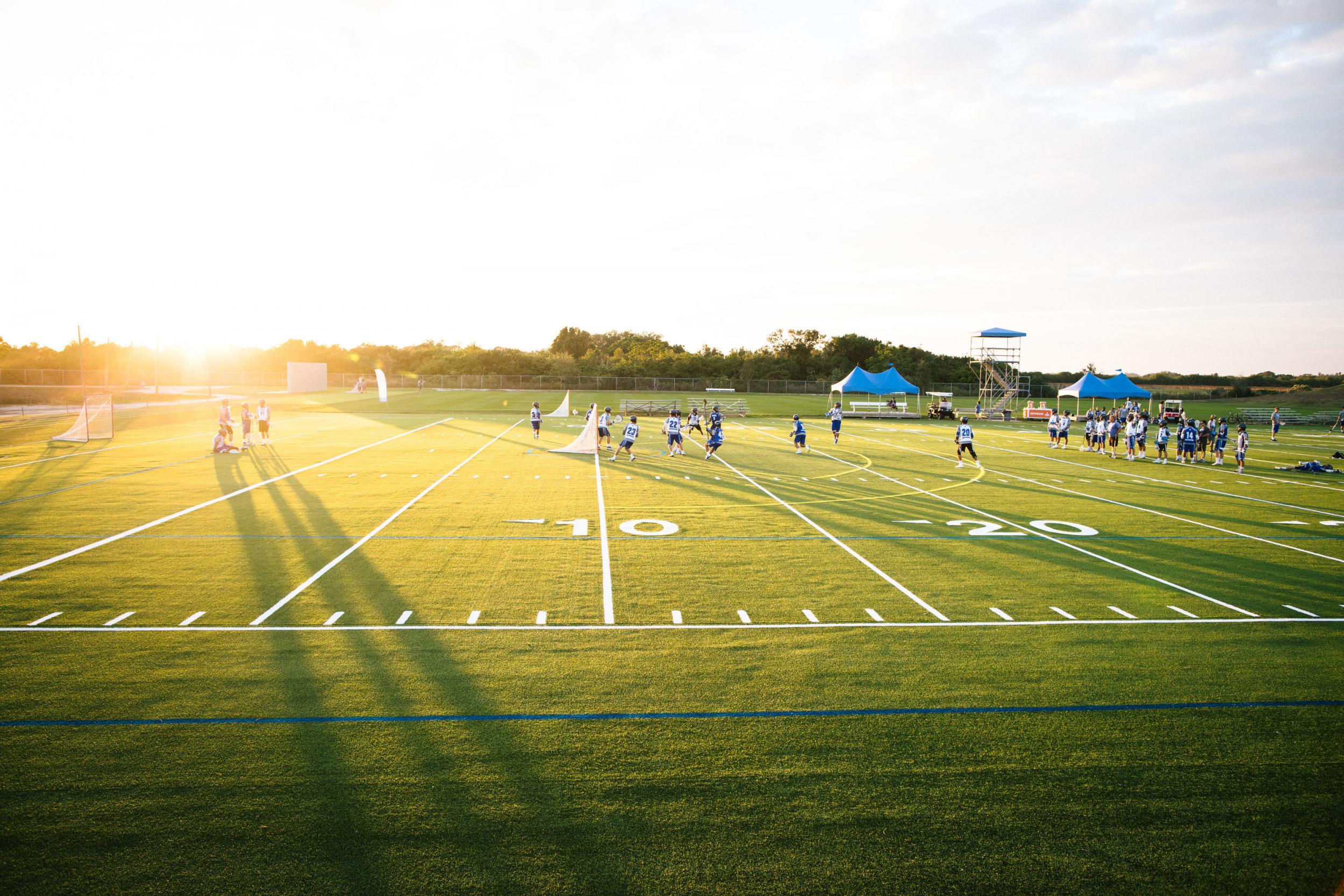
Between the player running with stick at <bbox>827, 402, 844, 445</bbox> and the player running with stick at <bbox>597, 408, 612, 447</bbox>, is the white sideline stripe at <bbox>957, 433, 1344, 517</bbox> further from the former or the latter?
the player running with stick at <bbox>597, 408, 612, 447</bbox>

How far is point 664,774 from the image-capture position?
230 inches

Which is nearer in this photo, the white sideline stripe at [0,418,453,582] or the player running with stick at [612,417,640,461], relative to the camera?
the white sideline stripe at [0,418,453,582]

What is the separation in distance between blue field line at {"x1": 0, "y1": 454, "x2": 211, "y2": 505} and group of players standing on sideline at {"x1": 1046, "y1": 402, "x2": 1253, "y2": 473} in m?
33.4

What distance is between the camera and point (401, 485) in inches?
795

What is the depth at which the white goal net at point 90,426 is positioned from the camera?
100 feet

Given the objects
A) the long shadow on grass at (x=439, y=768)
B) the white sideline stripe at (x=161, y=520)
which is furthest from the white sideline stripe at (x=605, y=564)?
A: the white sideline stripe at (x=161, y=520)

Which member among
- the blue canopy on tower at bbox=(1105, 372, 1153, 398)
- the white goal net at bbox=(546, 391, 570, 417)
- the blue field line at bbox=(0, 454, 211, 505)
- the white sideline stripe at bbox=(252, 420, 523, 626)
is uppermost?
the blue canopy on tower at bbox=(1105, 372, 1153, 398)

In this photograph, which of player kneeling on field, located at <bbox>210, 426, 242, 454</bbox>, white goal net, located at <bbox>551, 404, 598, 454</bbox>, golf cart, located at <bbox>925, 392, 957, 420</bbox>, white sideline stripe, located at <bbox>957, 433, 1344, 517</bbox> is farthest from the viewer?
golf cart, located at <bbox>925, 392, 957, 420</bbox>

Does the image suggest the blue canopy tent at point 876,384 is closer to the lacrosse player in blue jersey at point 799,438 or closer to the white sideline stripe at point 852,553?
the lacrosse player in blue jersey at point 799,438

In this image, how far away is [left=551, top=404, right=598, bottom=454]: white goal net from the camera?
28.0 meters

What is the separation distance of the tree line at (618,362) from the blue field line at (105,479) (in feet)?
238

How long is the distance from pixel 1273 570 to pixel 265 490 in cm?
2136

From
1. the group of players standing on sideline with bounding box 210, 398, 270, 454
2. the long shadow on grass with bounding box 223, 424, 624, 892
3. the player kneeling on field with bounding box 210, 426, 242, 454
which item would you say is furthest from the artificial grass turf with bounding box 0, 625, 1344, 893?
the group of players standing on sideline with bounding box 210, 398, 270, 454

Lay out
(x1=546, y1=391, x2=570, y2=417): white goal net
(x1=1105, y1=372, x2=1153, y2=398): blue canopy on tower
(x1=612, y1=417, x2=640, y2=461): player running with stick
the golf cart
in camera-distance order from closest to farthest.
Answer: (x1=612, y1=417, x2=640, y2=461): player running with stick < (x1=1105, y1=372, x2=1153, y2=398): blue canopy on tower < (x1=546, y1=391, x2=570, y2=417): white goal net < the golf cart
